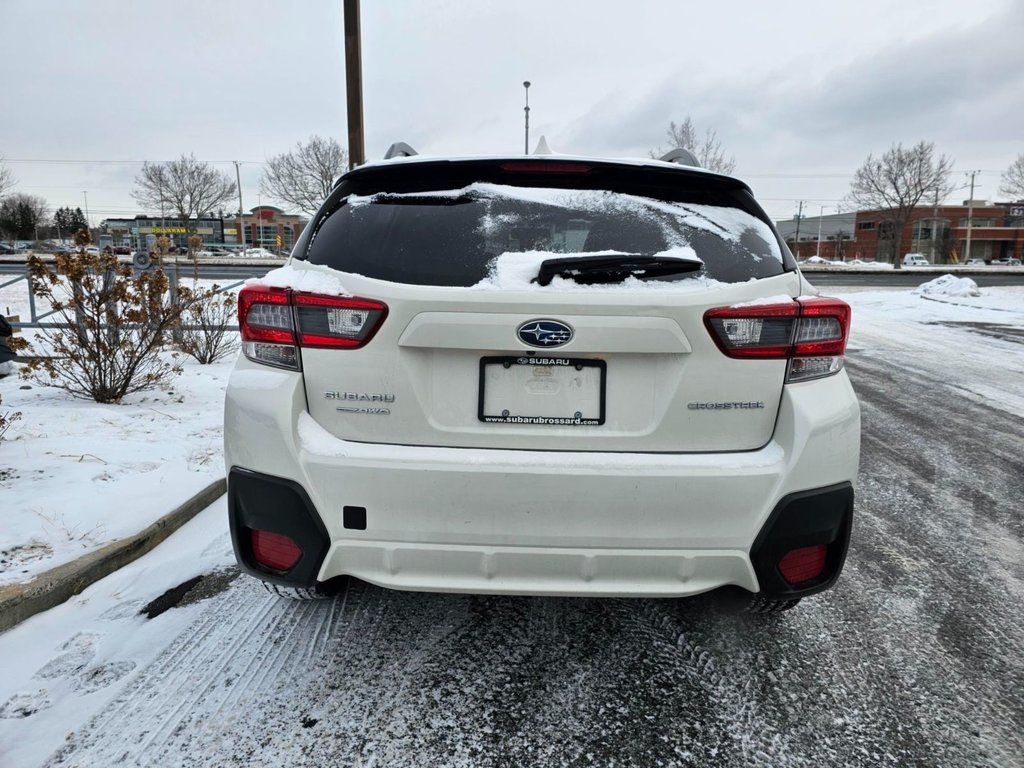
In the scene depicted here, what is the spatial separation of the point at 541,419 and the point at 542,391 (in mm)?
86

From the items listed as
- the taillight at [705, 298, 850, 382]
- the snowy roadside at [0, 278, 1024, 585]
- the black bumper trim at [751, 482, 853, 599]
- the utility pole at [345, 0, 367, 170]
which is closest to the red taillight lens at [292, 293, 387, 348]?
the taillight at [705, 298, 850, 382]

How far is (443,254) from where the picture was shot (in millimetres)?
2129

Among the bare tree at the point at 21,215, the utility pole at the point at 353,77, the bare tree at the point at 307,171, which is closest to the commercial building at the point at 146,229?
Answer: the bare tree at the point at 21,215

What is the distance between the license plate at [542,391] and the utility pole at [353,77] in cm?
800

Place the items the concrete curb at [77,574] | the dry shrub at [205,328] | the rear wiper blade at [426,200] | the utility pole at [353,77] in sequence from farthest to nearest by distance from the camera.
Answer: the utility pole at [353,77], the dry shrub at [205,328], the concrete curb at [77,574], the rear wiper blade at [426,200]

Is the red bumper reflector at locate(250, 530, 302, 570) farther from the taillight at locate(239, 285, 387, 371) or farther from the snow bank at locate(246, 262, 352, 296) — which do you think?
the snow bank at locate(246, 262, 352, 296)

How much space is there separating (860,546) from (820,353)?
6.32 feet

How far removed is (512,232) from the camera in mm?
2191

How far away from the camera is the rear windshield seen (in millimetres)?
2117

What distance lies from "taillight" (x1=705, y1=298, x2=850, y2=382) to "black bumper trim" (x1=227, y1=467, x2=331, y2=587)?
1358 millimetres

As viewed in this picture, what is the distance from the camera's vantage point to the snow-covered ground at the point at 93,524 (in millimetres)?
2279

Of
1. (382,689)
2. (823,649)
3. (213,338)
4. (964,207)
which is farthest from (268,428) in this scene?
(964,207)

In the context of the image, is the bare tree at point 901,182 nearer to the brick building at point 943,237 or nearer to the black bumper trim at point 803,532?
the brick building at point 943,237

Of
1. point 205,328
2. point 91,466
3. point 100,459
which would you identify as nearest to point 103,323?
point 100,459
